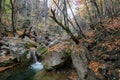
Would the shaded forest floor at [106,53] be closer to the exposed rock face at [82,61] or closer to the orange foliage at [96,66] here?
the orange foliage at [96,66]

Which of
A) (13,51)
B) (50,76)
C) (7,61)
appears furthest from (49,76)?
(13,51)

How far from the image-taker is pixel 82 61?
10641mm

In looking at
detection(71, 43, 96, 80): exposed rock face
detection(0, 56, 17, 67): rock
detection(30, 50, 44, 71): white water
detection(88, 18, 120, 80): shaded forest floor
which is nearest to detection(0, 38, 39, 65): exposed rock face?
detection(0, 56, 17, 67): rock

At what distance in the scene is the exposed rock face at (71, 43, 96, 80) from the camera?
9654 mm

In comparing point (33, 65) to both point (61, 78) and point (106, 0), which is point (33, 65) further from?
point (106, 0)

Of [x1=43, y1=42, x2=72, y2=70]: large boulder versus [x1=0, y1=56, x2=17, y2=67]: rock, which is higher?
[x1=43, y1=42, x2=72, y2=70]: large boulder

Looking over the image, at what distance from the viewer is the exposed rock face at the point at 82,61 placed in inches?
380

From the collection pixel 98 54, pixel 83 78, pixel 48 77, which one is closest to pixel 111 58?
pixel 98 54

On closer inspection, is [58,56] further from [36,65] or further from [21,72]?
[36,65]

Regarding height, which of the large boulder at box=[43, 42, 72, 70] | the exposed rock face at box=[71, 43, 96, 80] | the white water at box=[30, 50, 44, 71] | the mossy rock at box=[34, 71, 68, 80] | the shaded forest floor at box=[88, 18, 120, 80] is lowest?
the white water at box=[30, 50, 44, 71]

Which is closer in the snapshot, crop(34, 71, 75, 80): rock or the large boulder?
→ crop(34, 71, 75, 80): rock

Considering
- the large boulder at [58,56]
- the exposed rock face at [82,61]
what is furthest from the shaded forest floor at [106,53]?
the large boulder at [58,56]

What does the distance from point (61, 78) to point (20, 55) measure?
638 cm

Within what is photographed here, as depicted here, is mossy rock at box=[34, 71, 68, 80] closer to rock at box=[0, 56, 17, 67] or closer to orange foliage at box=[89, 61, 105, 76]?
rock at box=[0, 56, 17, 67]
